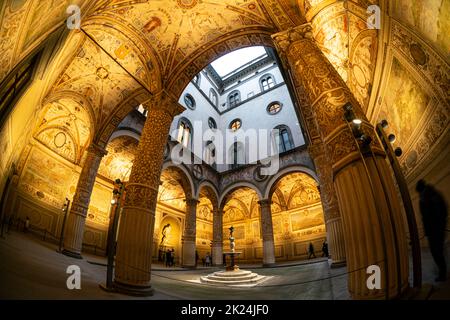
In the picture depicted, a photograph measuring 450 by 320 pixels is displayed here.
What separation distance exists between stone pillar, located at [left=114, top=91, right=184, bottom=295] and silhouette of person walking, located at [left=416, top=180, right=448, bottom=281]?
4.81 meters

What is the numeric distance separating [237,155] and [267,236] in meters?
7.16

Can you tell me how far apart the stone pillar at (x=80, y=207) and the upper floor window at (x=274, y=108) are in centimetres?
1333

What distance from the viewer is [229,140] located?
19375 millimetres

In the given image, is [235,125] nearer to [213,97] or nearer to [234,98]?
[234,98]

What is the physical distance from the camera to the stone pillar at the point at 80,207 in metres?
8.25

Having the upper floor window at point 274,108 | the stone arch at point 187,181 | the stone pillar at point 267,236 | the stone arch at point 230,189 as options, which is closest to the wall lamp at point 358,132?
the stone pillar at point 267,236

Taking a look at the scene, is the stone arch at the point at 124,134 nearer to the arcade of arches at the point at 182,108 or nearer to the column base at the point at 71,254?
the arcade of arches at the point at 182,108

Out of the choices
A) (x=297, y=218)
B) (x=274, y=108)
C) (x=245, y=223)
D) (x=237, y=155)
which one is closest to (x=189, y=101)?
(x=237, y=155)

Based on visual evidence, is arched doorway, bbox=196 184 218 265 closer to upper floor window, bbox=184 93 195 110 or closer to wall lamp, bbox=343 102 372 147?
upper floor window, bbox=184 93 195 110

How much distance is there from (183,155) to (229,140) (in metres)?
5.83
